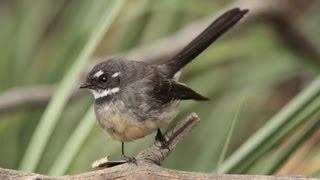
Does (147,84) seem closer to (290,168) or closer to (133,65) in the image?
(133,65)

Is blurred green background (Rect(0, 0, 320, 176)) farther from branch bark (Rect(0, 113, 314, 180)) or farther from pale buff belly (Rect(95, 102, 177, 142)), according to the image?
branch bark (Rect(0, 113, 314, 180))

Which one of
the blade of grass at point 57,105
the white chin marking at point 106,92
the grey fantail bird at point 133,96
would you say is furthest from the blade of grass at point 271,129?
the blade of grass at point 57,105

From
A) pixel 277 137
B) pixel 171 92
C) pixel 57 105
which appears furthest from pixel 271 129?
Answer: pixel 57 105

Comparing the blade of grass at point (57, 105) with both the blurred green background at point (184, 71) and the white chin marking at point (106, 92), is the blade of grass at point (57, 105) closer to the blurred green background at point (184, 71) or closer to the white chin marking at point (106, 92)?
the white chin marking at point (106, 92)

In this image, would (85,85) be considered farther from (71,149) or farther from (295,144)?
(295,144)

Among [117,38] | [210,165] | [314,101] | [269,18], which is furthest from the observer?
[117,38]

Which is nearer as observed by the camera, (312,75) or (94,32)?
(94,32)

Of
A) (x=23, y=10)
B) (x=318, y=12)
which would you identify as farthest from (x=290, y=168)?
(x=23, y=10)
